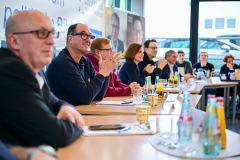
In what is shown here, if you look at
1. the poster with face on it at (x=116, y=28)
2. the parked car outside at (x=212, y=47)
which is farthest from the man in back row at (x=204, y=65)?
the poster with face on it at (x=116, y=28)

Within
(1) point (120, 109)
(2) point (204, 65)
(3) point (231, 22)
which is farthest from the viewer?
(3) point (231, 22)

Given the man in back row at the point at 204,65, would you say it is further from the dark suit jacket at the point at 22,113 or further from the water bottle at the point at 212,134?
the dark suit jacket at the point at 22,113

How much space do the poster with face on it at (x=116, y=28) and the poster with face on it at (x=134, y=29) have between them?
187 millimetres

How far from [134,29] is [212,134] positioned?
543 centimetres

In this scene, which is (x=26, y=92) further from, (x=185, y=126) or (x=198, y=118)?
(x=198, y=118)

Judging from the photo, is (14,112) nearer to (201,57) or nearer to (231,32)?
(201,57)

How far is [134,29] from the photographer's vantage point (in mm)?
6359

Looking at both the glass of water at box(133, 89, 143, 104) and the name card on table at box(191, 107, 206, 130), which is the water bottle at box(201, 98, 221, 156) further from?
the glass of water at box(133, 89, 143, 104)

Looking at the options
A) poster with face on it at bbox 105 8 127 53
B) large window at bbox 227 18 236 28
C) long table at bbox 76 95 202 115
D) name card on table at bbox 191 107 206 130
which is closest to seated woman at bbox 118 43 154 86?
poster with face on it at bbox 105 8 127 53

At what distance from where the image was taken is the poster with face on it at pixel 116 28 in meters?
5.31

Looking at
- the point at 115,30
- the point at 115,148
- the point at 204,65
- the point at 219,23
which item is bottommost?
the point at 115,148

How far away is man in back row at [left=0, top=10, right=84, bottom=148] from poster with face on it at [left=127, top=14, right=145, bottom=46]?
15.7 feet

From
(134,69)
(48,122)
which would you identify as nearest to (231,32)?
(134,69)

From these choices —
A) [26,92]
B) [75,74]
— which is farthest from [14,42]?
[75,74]
